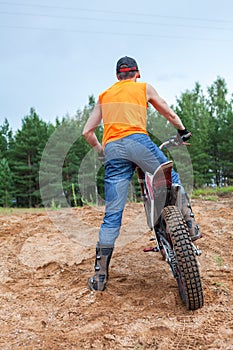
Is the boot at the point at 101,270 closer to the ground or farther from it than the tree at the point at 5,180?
closer to the ground

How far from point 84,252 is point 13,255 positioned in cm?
89

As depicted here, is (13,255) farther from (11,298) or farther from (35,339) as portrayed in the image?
(35,339)

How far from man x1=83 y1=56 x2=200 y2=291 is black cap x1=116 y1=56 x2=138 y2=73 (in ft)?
0.38

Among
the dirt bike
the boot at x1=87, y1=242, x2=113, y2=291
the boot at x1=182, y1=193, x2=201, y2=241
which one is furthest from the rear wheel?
the boot at x1=87, y1=242, x2=113, y2=291

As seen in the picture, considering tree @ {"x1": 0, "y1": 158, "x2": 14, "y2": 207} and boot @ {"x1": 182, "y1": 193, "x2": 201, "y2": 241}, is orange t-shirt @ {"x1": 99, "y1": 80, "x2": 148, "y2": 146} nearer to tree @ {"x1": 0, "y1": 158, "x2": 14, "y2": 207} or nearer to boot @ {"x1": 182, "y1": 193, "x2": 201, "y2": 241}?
boot @ {"x1": 182, "y1": 193, "x2": 201, "y2": 241}

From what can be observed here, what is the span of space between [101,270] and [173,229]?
0.86 metres

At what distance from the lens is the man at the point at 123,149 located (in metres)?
2.96

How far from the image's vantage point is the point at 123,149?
2.97 meters

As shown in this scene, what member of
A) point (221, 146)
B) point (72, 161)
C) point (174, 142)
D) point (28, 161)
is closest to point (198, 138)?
point (221, 146)

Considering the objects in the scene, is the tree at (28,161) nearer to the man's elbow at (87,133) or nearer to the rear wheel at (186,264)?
the man's elbow at (87,133)

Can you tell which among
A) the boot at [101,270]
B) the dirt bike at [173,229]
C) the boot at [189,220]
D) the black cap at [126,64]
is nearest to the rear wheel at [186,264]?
the dirt bike at [173,229]

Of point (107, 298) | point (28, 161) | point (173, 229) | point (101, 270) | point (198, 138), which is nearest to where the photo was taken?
point (173, 229)

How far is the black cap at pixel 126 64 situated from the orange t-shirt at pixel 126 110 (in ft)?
0.55

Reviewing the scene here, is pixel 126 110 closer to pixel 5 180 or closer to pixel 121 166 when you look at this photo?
pixel 121 166
